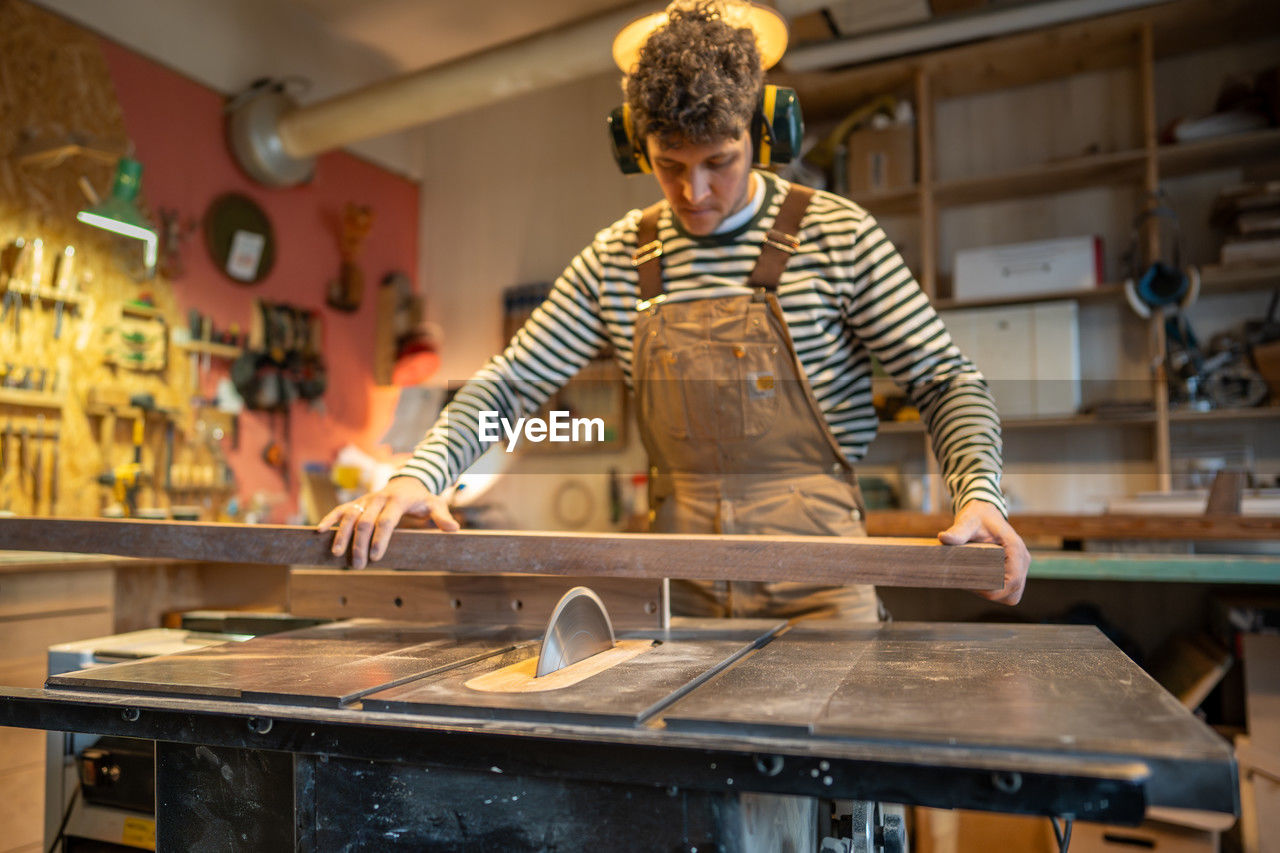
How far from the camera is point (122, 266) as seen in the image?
3736 millimetres

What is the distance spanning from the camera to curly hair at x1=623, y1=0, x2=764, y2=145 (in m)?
1.34

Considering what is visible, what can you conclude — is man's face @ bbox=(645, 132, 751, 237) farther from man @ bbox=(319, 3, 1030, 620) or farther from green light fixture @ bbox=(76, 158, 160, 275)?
green light fixture @ bbox=(76, 158, 160, 275)

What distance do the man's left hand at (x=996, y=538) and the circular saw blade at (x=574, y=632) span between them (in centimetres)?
41

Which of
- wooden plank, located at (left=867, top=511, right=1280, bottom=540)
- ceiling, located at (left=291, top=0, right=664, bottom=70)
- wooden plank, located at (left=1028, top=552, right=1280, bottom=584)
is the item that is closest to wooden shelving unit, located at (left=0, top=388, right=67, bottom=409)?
ceiling, located at (left=291, top=0, right=664, bottom=70)

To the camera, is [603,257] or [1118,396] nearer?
[603,257]

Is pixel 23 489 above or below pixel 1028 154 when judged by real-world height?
below

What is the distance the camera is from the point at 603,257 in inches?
64.6

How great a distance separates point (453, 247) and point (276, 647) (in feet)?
14.9

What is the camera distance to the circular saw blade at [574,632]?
3.08 ft

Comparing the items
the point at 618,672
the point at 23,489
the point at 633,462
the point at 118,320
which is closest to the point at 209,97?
the point at 118,320

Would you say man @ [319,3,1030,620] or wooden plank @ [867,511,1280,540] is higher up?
man @ [319,3,1030,620]

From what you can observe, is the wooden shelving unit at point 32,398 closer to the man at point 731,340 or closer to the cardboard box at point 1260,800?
the man at point 731,340

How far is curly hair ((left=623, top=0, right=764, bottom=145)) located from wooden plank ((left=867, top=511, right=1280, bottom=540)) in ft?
4.33

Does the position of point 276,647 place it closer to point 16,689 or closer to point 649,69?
point 16,689
